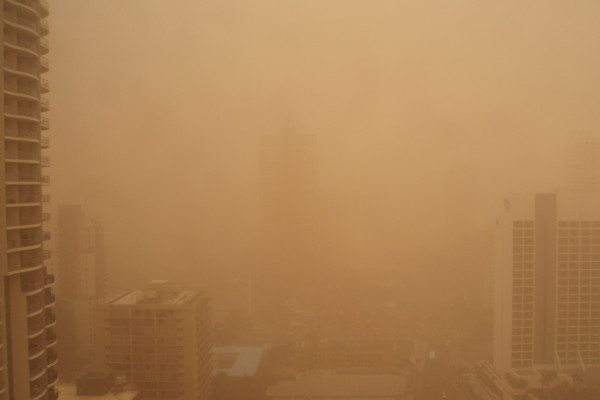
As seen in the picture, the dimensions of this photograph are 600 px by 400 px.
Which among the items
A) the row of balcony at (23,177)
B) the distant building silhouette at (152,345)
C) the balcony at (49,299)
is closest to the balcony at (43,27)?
the row of balcony at (23,177)

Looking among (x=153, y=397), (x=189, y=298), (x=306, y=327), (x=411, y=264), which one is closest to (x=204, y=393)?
(x=153, y=397)

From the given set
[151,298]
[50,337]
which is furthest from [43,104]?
[151,298]

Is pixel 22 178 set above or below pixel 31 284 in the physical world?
above

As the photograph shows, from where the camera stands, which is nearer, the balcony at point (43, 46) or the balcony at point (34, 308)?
the balcony at point (34, 308)

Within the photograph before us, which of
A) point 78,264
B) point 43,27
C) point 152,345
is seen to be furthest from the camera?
point 78,264

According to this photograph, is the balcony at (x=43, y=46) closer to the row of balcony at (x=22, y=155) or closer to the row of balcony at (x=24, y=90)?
the row of balcony at (x=24, y=90)

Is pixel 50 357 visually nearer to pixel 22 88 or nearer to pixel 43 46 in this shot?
pixel 22 88

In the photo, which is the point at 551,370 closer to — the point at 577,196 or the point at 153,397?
the point at 577,196

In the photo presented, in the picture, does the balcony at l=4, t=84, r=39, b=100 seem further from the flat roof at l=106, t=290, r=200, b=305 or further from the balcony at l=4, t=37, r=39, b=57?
the flat roof at l=106, t=290, r=200, b=305
